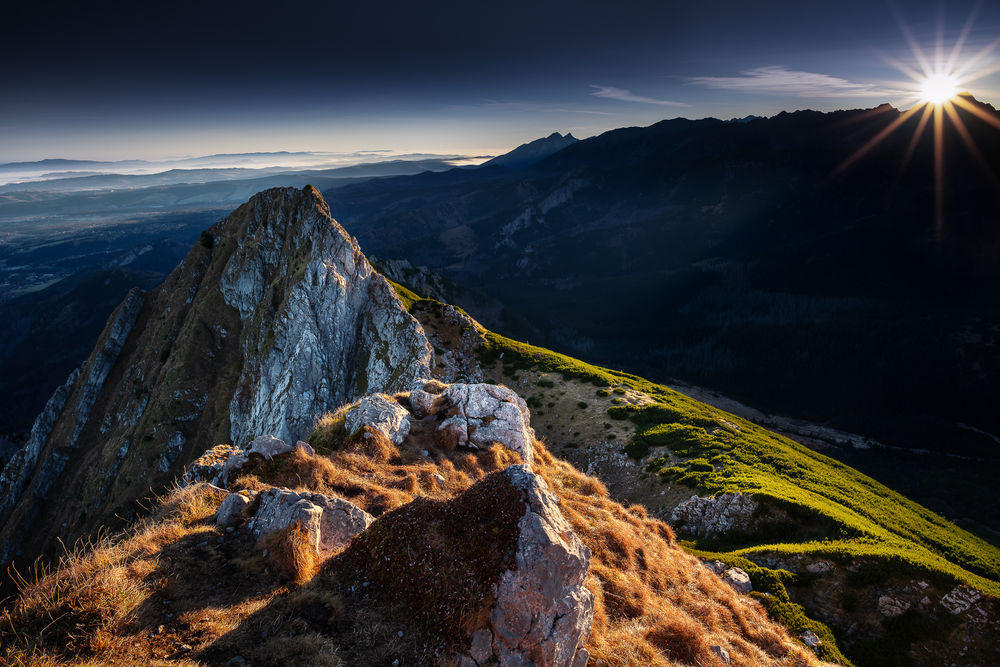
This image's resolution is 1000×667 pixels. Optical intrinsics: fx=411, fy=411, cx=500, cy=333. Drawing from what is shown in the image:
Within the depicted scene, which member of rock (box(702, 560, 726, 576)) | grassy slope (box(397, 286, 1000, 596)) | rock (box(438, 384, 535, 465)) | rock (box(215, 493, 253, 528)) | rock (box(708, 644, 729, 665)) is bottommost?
grassy slope (box(397, 286, 1000, 596))

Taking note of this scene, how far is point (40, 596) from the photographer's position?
739cm

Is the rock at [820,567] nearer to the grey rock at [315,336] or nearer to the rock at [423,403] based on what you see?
the rock at [423,403]

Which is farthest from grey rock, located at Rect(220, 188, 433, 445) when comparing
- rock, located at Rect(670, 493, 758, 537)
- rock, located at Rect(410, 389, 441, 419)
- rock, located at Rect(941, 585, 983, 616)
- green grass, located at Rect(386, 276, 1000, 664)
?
rock, located at Rect(941, 585, 983, 616)

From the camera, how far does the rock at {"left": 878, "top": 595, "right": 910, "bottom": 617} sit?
1711 cm

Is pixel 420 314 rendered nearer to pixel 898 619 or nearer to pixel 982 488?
pixel 898 619

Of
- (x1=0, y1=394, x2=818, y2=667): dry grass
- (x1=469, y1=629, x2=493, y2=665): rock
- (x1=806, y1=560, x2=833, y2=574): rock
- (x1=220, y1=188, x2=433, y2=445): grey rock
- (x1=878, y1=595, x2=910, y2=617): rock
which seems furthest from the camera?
(x1=220, y1=188, x2=433, y2=445): grey rock

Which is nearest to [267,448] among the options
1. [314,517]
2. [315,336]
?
[314,517]

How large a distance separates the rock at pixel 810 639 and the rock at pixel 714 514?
7669 mm

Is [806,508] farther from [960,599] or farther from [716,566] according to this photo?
[716,566]

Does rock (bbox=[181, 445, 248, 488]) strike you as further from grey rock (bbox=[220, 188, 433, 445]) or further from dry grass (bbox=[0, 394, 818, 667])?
grey rock (bbox=[220, 188, 433, 445])

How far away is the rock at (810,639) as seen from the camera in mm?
15250

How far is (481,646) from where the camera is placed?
8.07 m

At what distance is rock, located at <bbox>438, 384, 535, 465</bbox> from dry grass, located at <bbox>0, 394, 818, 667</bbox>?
197cm

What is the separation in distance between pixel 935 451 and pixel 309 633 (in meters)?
207
